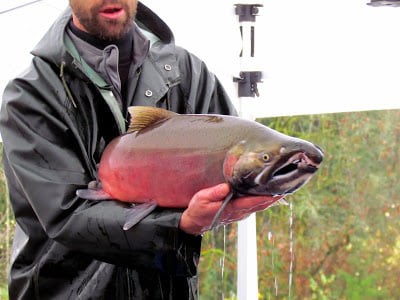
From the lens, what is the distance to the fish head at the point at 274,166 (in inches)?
65.6

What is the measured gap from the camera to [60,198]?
200 centimetres

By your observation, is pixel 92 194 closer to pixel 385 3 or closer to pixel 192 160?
pixel 192 160

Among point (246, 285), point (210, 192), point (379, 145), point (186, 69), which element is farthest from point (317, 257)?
point (210, 192)

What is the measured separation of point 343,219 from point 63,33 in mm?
5105

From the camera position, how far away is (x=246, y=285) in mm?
3295

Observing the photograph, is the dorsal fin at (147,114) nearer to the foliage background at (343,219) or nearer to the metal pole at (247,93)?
the metal pole at (247,93)

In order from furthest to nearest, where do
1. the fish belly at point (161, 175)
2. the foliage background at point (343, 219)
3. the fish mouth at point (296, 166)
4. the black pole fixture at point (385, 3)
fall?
the foliage background at point (343, 219)
the black pole fixture at point (385, 3)
the fish belly at point (161, 175)
the fish mouth at point (296, 166)

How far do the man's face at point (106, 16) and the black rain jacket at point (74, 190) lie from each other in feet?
0.22

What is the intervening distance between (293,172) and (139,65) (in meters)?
0.62

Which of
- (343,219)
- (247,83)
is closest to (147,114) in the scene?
(247,83)

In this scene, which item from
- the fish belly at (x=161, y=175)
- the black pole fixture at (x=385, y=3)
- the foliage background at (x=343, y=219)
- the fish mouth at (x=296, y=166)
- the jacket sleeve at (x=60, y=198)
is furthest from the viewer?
the foliage background at (x=343, y=219)

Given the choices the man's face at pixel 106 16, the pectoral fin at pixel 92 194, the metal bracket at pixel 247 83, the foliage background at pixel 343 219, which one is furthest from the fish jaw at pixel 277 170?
the foliage background at pixel 343 219

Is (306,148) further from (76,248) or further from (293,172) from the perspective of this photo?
(76,248)

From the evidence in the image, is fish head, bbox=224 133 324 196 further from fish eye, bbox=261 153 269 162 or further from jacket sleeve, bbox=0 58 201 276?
jacket sleeve, bbox=0 58 201 276
